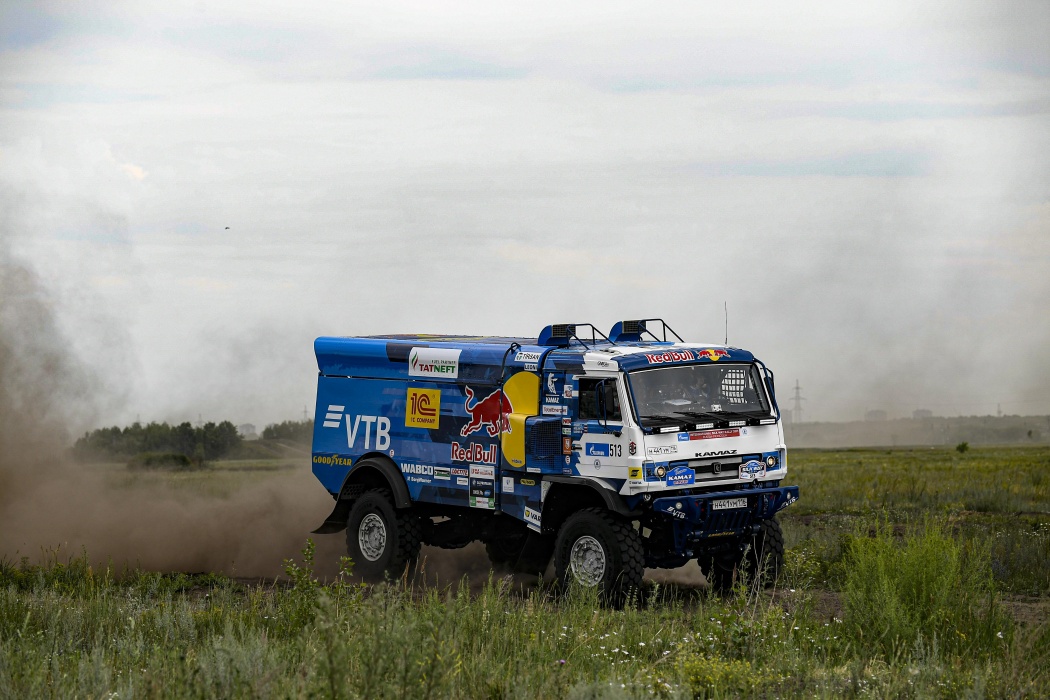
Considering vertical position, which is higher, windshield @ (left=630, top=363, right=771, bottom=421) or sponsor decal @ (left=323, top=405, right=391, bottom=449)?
windshield @ (left=630, top=363, right=771, bottom=421)

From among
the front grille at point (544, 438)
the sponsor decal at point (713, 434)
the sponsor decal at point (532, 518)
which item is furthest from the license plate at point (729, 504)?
the sponsor decal at point (532, 518)

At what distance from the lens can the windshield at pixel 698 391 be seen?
13.9 m

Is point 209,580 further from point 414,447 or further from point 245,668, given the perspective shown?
point 245,668

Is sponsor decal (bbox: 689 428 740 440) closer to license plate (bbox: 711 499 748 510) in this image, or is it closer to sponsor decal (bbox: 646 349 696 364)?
license plate (bbox: 711 499 748 510)

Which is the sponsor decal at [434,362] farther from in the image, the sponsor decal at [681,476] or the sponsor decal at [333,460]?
the sponsor decal at [681,476]

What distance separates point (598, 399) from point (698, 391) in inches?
55.0

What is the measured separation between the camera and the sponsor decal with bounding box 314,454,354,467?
56.9ft

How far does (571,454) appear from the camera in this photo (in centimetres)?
1415

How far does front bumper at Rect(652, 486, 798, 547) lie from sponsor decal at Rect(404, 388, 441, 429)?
3875 millimetres

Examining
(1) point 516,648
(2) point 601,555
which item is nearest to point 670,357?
(2) point 601,555

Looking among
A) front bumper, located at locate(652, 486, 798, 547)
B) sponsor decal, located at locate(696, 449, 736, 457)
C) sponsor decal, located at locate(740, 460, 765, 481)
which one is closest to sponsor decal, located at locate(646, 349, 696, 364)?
sponsor decal, located at locate(696, 449, 736, 457)

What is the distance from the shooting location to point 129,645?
382 inches

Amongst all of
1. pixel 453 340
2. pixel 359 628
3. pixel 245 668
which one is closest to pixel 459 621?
pixel 359 628

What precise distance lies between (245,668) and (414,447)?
813 centimetres
